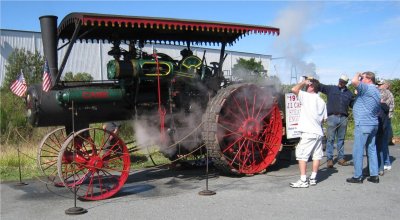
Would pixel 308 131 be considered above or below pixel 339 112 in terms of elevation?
below

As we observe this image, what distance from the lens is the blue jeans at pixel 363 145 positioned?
6484mm

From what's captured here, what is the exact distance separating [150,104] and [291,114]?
112 inches

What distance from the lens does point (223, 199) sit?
222 inches

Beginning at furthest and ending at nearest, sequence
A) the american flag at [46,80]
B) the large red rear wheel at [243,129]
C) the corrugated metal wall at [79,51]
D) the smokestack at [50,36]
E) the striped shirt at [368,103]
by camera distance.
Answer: the corrugated metal wall at [79,51] → the large red rear wheel at [243,129] → the striped shirt at [368,103] → the smokestack at [50,36] → the american flag at [46,80]

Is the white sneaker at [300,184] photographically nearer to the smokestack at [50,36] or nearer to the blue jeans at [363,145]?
the blue jeans at [363,145]

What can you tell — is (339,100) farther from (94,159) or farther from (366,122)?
(94,159)

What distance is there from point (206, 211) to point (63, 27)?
11.9 feet

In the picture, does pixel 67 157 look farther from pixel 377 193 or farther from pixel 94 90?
pixel 377 193

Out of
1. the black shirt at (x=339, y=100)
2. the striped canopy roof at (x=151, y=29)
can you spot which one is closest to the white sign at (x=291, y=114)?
the black shirt at (x=339, y=100)

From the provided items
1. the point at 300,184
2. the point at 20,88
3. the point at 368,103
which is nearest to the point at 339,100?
the point at 368,103

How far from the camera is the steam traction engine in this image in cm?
609

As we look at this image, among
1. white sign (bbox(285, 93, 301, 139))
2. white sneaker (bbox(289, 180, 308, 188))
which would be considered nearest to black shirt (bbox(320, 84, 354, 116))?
white sign (bbox(285, 93, 301, 139))

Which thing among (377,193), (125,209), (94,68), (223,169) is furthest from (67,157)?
(94,68)

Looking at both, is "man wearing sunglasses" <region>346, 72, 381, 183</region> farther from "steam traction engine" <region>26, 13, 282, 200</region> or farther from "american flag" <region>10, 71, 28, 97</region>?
"american flag" <region>10, 71, 28, 97</region>
